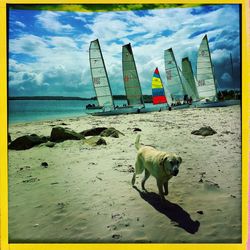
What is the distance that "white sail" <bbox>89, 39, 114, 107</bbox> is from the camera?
199 inches

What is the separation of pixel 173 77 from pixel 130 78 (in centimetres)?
89

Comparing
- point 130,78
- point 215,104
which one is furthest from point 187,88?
point 130,78

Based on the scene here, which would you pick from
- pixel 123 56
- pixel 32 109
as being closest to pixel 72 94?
pixel 32 109

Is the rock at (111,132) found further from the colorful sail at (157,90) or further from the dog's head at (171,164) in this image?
the dog's head at (171,164)

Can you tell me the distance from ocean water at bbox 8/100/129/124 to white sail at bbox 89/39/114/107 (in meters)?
0.19

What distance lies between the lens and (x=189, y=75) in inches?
223

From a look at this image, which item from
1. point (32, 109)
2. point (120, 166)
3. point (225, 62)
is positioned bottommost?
point (120, 166)

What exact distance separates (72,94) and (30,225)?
2067 millimetres

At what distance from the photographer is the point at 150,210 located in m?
4.40

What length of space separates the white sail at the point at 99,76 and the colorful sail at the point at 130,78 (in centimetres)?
32

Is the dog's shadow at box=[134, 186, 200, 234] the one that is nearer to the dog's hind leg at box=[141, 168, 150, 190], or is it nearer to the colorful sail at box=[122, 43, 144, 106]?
the dog's hind leg at box=[141, 168, 150, 190]

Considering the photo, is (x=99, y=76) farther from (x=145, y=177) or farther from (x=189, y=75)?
(x=145, y=177)

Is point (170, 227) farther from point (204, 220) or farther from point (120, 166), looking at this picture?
point (120, 166)

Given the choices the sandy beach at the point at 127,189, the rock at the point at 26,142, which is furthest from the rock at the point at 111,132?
the rock at the point at 26,142
